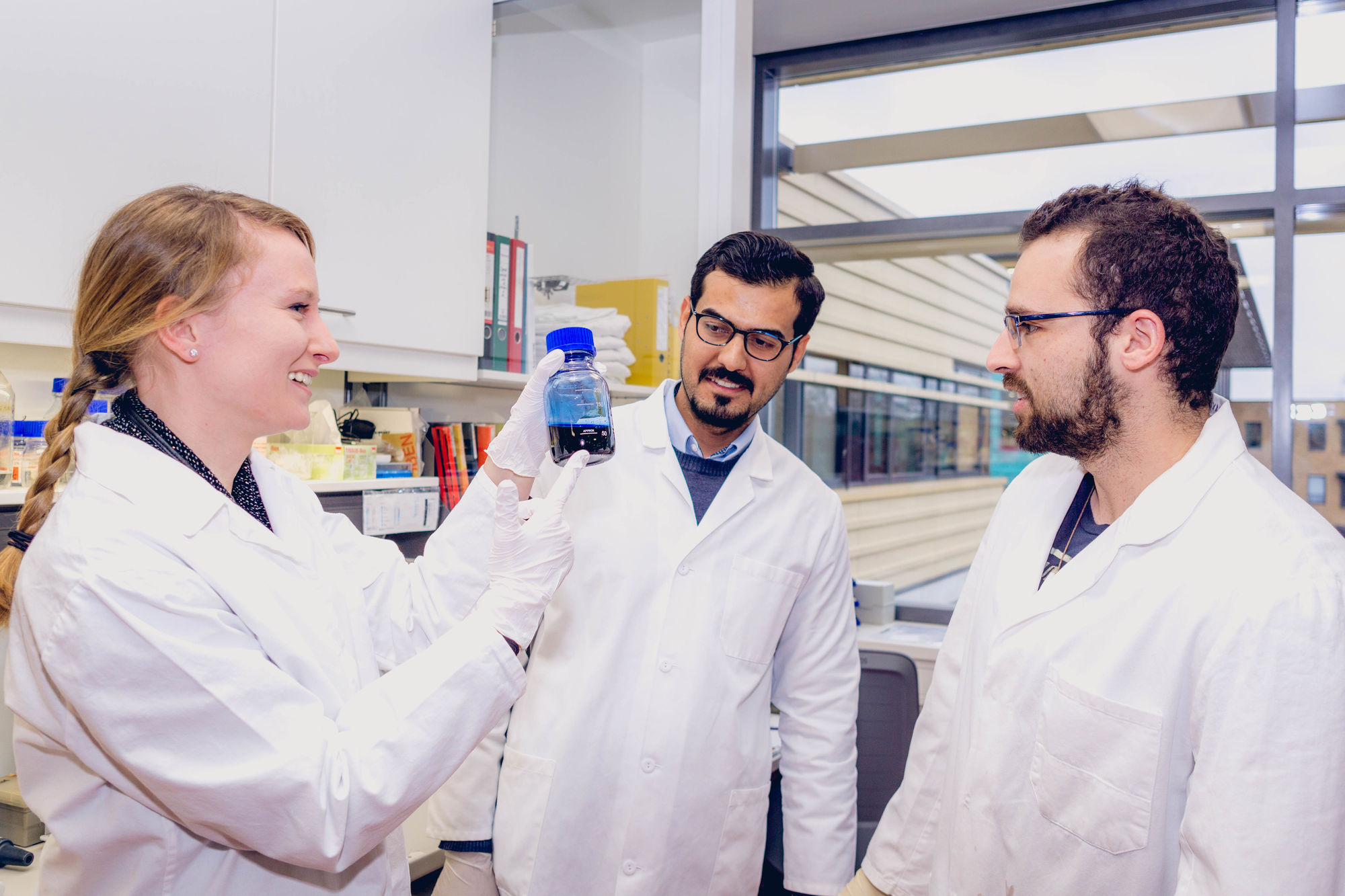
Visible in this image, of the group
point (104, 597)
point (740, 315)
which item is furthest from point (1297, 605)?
point (104, 597)

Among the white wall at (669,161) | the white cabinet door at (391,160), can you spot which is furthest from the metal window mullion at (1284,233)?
the white cabinet door at (391,160)

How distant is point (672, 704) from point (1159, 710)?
688 millimetres

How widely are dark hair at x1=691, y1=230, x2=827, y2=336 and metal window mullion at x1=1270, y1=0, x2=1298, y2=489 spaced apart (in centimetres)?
189

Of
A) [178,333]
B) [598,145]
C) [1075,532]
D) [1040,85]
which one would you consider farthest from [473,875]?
[1040,85]

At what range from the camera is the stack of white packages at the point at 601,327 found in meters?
2.44

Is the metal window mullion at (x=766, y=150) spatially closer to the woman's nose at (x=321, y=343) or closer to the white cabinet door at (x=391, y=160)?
the white cabinet door at (x=391, y=160)

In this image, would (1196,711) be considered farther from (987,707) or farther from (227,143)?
(227,143)

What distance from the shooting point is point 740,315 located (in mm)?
1544

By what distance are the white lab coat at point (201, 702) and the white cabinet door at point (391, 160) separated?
3.04ft

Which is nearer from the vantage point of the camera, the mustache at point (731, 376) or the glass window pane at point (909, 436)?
the mustache at point (731, 376)

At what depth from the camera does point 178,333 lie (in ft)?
3.26

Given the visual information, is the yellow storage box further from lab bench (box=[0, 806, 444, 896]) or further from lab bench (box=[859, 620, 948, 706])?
lab bench (box=[0, 806, 444, 896])

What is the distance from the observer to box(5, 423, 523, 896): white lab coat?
85 centimetres

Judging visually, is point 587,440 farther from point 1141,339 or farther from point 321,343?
point 1141,339
